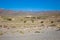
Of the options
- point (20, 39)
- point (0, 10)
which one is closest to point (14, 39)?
point (20, 39)

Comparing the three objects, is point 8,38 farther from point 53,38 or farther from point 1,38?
point 53,38

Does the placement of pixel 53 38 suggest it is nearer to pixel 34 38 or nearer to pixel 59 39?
pixel 59 39

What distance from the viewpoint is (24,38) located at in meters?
17.6

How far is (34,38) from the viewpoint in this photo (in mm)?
17438

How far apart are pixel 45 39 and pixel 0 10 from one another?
65.7 metres

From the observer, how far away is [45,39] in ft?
55.5

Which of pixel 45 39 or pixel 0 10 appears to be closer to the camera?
pixel 45 39

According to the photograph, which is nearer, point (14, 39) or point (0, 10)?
point (14, 39)

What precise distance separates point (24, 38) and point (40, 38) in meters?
1.40

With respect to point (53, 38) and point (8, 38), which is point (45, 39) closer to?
point (53, 38)

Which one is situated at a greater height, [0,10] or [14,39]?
[0,10]

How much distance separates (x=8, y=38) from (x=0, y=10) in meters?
64.5

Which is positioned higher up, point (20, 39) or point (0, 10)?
point (0, 10)

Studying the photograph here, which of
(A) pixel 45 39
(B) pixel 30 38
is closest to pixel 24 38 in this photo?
(B) pixel 30 38
